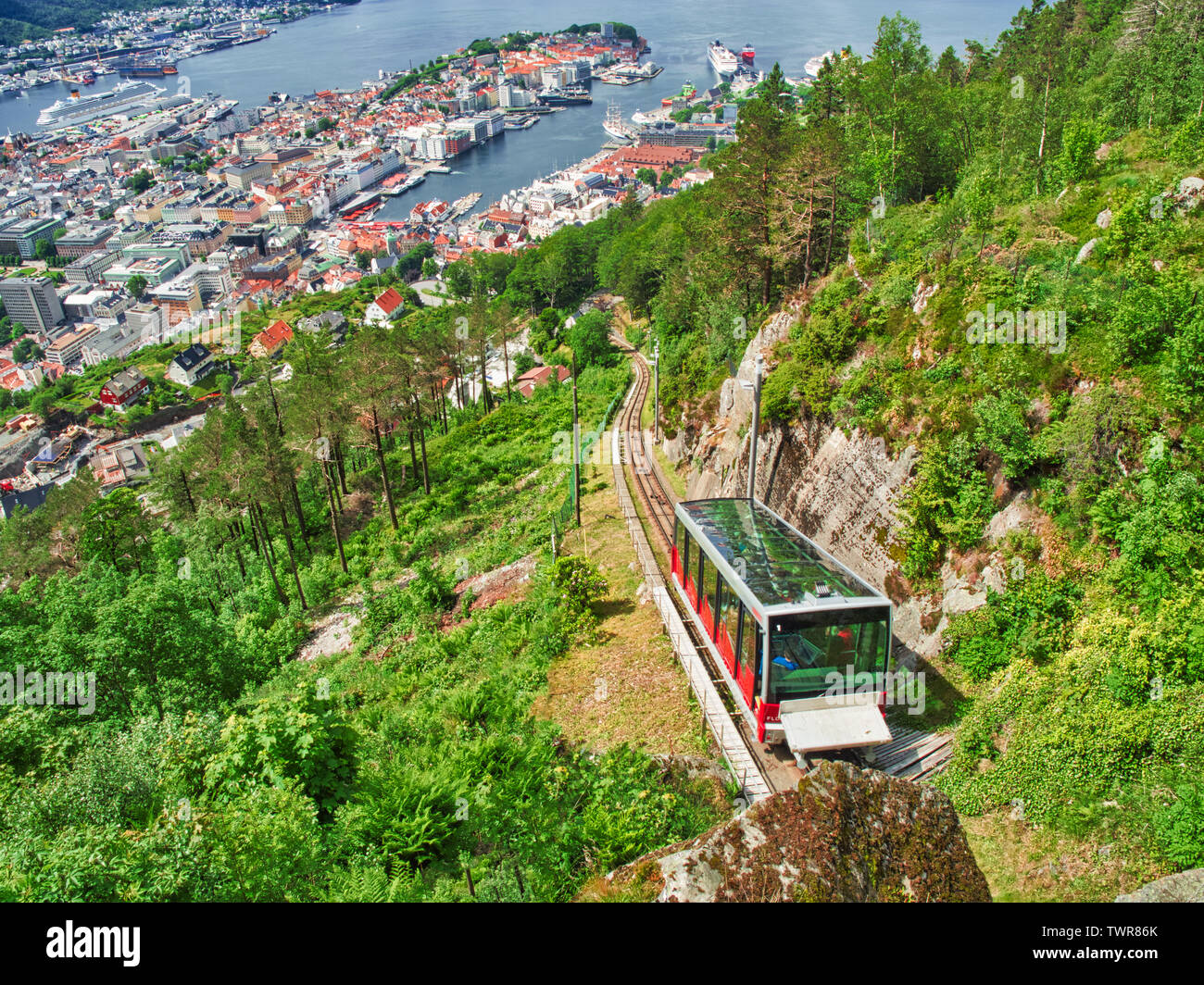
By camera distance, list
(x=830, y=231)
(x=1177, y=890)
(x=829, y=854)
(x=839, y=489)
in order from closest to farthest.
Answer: (x=1177, y=890) < (x=829, y=854) < (x=839, y=489) < (x=830, y=231)

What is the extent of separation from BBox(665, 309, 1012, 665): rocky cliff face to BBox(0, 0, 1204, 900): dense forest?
1.62 feet

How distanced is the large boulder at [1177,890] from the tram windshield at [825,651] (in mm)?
4601

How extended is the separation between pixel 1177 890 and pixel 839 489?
41.9 feet

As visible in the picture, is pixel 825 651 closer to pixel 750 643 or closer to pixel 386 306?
pixel 750 643

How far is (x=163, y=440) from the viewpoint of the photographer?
9819cm

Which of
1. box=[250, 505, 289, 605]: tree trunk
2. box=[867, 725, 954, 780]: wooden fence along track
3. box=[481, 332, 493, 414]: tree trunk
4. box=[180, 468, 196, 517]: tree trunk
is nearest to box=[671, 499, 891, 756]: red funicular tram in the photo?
box=[867, 725, 954, 780]: wooden fence along track

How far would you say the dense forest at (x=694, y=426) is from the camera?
10.7m

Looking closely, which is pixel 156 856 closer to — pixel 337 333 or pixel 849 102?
pixel 849 102

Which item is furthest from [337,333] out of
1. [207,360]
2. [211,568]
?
[211,568]

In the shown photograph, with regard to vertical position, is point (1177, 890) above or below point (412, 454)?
above

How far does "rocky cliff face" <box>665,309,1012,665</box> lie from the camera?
15812mm

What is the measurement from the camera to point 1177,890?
7.96m

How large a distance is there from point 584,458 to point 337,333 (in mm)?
92965

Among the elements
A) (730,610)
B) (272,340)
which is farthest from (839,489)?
(272,340)
